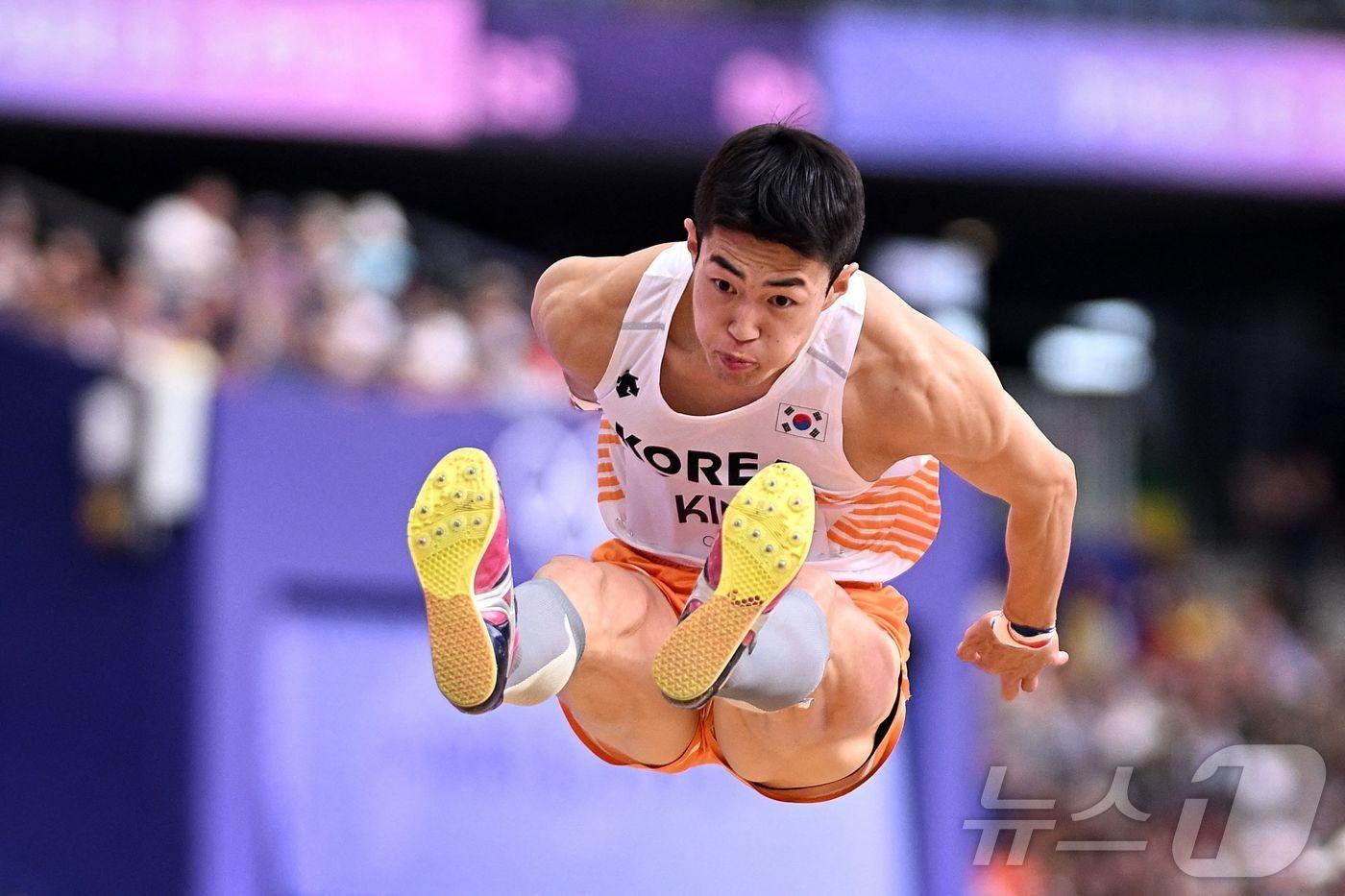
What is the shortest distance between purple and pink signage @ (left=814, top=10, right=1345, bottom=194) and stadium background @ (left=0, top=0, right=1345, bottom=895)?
34 millimetres

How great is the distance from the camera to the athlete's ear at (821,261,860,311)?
13.5ft

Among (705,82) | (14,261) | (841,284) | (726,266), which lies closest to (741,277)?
(726,266)

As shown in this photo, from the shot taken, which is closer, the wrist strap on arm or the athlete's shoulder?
the athlete's shoulder

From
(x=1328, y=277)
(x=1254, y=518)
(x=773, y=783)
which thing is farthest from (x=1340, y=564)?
(x=773, y=783)

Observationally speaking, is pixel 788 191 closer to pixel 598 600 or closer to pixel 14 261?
pixel 598 600

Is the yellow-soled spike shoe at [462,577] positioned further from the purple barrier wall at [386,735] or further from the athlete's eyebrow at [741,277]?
the purple barrier wall at [386,735]

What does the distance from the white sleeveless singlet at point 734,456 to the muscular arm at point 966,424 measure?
0.10 meters

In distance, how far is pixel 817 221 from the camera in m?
3.96

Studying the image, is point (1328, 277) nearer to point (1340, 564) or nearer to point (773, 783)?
point (1340, 564)

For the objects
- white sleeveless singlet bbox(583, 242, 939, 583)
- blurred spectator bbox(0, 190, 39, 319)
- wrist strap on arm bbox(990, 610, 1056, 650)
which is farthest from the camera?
blurred spectator bbox(0, 190, 39, 319)

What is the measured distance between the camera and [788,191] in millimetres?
3949

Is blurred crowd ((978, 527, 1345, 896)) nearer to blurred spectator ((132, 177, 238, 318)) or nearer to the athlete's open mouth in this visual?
the athlete's open mouth
